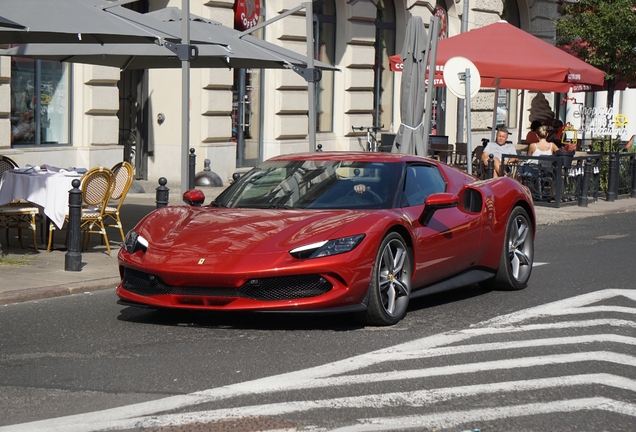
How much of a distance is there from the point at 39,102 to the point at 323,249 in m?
12.5

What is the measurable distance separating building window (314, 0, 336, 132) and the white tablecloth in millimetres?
14386

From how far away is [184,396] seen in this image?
232 inches

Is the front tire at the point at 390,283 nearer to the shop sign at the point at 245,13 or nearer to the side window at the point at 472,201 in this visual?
the side window at the point at 472,201

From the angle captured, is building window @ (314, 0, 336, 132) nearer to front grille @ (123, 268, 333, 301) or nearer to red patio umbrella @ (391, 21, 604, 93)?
red patio umbrella @ (391, 21, 604, 93)

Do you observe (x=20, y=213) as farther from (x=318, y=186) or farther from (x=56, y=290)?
(x=318, y=186)

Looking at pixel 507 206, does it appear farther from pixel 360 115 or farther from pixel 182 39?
pixel 360 115

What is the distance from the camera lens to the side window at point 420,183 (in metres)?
8.71

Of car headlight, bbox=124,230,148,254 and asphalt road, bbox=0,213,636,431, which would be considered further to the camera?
car headlight, bbox=124,230,148,254

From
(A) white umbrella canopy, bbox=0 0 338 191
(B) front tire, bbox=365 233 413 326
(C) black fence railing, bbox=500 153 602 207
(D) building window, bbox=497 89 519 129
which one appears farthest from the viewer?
(D) building window, bbox=497 89 519 129

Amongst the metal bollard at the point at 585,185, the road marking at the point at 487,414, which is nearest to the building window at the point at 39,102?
the metal bollard at the point at 585,185

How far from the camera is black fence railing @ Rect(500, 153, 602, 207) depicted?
1961cm

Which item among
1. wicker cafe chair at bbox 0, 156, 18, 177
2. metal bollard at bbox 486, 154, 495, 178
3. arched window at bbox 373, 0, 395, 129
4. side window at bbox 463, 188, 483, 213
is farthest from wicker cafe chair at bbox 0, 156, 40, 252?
arched window at bbox 373, 0, 395, 129

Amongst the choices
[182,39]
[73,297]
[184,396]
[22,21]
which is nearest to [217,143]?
[182,39]

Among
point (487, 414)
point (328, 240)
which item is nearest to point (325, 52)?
point (328, 240)
